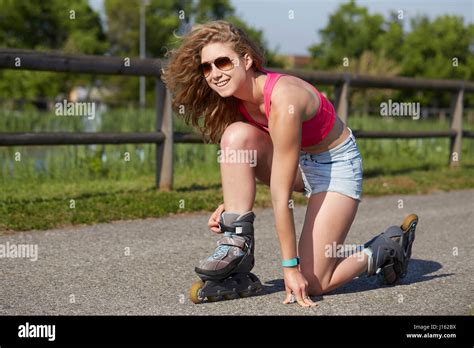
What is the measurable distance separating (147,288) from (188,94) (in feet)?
3.34

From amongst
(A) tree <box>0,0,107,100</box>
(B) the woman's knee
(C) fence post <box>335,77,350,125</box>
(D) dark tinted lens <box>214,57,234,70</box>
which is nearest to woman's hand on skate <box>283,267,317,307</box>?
(B) the woman's knee

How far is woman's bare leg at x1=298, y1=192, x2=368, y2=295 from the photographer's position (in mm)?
3840

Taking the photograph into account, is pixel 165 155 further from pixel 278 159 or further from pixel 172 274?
pixel 278 159

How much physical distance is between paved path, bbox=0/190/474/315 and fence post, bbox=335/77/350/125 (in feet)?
9.06

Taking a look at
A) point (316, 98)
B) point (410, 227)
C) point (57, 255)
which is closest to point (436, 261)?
point (410, 227)

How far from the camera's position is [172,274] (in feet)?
14.3

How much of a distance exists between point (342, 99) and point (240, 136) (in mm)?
5531

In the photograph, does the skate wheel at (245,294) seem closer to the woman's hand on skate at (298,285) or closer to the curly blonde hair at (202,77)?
the woman's hand on skate at (298,285)

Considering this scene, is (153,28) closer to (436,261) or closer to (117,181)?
(117,181)

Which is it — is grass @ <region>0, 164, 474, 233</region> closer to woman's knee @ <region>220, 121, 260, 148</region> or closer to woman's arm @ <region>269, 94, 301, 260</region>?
woman's knee @ <region>220, 121, 260, 148</region>

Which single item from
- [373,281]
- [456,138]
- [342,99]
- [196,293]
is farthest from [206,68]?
[456,138]

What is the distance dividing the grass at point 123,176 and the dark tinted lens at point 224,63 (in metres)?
2.48

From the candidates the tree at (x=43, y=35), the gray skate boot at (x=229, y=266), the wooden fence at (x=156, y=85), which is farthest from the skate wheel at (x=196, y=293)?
the tree at (x=43, y=35)

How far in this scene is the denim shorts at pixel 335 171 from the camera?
3.94m
